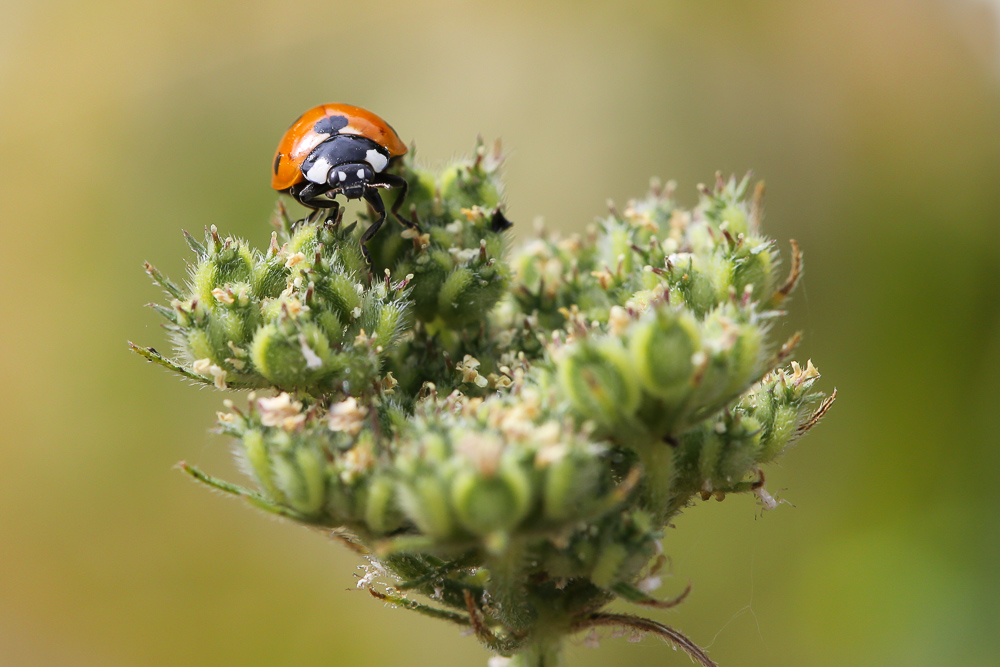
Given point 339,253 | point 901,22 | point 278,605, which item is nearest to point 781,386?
point 339,253

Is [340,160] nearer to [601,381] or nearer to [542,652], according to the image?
[601,381]

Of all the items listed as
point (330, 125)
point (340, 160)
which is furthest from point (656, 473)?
point (330, 125)

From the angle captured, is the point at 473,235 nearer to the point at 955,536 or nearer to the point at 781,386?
the point at 781,386

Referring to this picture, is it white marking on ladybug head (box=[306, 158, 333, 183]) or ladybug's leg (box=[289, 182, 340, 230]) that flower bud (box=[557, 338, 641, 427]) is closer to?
ladybug's leg (box=[289, 182, 340, 230])

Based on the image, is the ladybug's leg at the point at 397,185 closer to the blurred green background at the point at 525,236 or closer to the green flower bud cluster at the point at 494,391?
the green flower bud cluster at the point at 494,391

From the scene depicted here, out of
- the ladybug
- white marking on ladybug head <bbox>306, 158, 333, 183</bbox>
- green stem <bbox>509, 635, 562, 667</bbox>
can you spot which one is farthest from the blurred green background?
white marking on ladybug head <bbox>306, 158, 333, 183</bbox>
